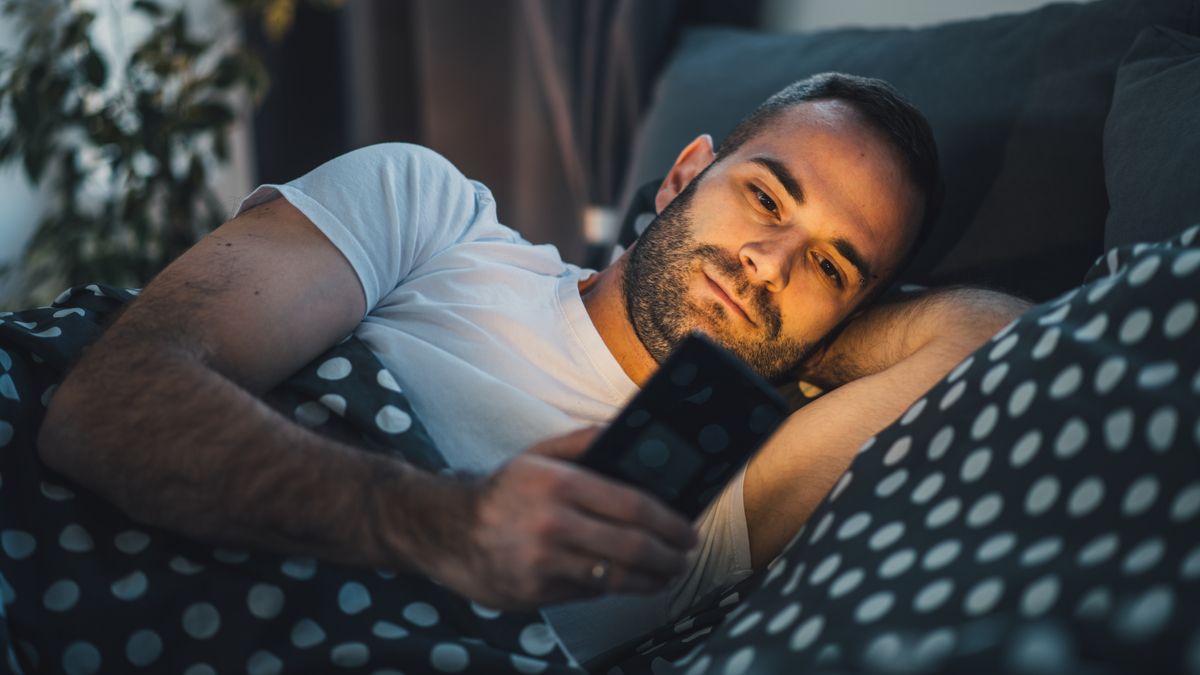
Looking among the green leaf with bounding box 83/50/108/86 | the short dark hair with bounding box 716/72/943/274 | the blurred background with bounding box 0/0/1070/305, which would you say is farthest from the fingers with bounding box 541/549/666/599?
the green leaf with bounding box 83/50/108/86

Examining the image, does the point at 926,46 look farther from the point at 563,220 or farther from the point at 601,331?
the point at 563,220

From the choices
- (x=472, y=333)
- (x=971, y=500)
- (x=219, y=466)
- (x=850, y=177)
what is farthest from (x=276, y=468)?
(x=850, y=177)

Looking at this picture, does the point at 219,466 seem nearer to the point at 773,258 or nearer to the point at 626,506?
the point at 626,506

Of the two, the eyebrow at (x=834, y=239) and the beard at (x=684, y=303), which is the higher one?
the eyebrow at (x=834, y=239)

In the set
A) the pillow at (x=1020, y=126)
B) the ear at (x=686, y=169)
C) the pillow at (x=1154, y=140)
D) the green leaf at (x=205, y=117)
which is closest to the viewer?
the pillow at (x=1154, y=140)

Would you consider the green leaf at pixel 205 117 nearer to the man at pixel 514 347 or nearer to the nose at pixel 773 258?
the man at pixel 514 347

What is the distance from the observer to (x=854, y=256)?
1087 mm

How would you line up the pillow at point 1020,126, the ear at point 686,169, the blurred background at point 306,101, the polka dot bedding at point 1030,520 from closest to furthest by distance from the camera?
the polka dot bedding at point 1030,520 → the pillow at point 1020,126 → the ear at point 686,169 → the blurred background at point 306,101

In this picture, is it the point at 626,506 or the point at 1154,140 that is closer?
the point at 626,506

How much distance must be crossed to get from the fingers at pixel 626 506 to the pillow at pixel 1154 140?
0.52 m

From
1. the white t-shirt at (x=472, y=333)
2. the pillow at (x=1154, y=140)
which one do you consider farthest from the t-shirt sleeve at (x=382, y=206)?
the pillow at (x=1154, y=140)

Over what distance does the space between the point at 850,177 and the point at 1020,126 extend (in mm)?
214

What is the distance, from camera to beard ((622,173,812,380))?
1.05 meters

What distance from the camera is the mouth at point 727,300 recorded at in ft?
3.43
